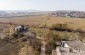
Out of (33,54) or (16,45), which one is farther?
(16,45)

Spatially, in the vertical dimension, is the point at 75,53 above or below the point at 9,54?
above

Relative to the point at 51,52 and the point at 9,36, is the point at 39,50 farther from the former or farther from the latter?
the point at 9,36

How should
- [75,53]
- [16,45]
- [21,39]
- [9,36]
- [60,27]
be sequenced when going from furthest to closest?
1. [60,27]
2. [9,36]
3. [21,39]
4. [16,45]
5. [75,53]

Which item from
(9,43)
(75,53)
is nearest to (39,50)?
(75,53)

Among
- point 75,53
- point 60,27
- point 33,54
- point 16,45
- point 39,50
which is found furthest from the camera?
point 60,27

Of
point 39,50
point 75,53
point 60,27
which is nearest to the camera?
point 75,53

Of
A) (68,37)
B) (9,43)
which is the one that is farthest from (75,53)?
(9,43)

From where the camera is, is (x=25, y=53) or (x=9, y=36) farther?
(x=9, y=36)

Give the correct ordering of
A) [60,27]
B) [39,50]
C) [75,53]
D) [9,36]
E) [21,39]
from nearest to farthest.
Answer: [75,53] < [39,50] < [21,39] < [9,36] < [60,27]

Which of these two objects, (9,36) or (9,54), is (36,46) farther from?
(9,36)
